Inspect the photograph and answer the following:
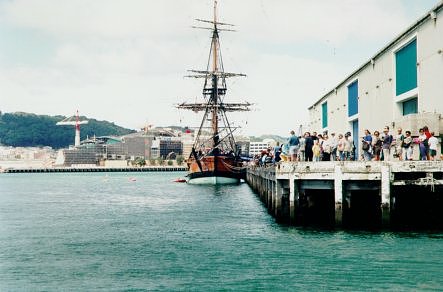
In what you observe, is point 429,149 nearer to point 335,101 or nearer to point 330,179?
point 330,179

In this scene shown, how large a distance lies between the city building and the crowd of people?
2.15 metres

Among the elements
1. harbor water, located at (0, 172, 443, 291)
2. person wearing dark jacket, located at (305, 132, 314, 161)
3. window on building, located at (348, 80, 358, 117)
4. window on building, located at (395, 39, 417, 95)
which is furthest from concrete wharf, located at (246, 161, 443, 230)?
window on building, located at (348, 80, 358, 117)

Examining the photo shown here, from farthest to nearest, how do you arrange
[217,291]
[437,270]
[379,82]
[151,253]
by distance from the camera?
1. [379,82]
2. [151,253]
3. [437,270]
4. [217,291]

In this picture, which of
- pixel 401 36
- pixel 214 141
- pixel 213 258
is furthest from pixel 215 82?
pixel 213 258

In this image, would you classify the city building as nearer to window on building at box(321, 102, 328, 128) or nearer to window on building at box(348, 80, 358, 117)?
window on building at box(348, 80, 358, 117)

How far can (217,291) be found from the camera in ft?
58.7

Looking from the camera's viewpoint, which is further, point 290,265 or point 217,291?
point 290,265

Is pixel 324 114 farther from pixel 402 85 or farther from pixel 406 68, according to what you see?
pixel 406 68

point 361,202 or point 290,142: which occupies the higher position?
point 290,142

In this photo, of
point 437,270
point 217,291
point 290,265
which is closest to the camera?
point 217,291

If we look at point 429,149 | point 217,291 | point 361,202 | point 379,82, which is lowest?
point 217,291

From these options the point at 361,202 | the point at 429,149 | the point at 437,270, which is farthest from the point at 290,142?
the point at 437,270

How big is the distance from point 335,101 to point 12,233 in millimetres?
30320

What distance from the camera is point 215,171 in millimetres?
81062
